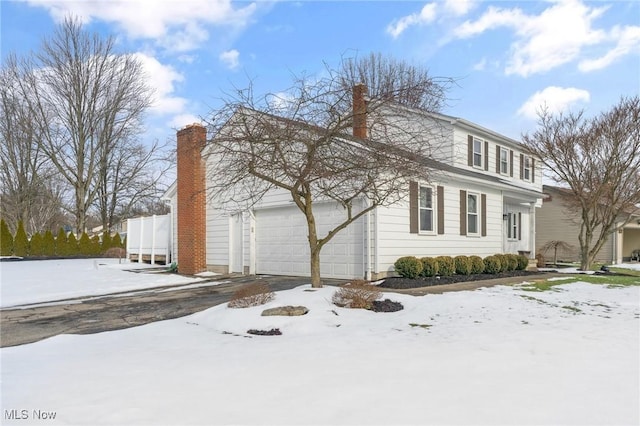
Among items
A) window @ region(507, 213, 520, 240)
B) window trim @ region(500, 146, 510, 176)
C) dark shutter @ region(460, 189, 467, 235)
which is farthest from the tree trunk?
window @ region(507, 213, 520, 240)

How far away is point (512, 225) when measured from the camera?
1952 centimetres

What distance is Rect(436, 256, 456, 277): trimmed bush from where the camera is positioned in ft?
41.0

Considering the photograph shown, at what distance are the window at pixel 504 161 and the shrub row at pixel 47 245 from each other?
2263 centimetres

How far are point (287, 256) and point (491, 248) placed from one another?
7.72 m

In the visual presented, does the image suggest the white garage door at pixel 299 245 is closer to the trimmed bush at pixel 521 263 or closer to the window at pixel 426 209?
A: the window at pixel 426 209

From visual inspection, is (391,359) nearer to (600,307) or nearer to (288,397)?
(288,397)

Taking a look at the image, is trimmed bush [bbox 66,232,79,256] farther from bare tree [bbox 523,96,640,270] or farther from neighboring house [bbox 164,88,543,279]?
bare tree [bbox 523,96,640,270]

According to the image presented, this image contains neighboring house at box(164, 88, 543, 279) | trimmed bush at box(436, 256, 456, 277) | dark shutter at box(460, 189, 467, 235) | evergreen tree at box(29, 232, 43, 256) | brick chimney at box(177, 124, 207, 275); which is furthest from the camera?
evergreen tree at box(29, 232, 43, 256)

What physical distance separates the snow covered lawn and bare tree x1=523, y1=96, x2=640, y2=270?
15.0 metres

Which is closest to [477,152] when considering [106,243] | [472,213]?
[472,213]

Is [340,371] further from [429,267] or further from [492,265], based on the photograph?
[492,265]

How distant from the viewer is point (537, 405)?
3.56 m

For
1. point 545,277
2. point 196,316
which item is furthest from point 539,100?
point 196,316

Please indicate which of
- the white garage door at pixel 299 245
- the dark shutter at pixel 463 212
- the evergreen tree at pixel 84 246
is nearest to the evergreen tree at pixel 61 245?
the evergreen tree at pixel 84 246
